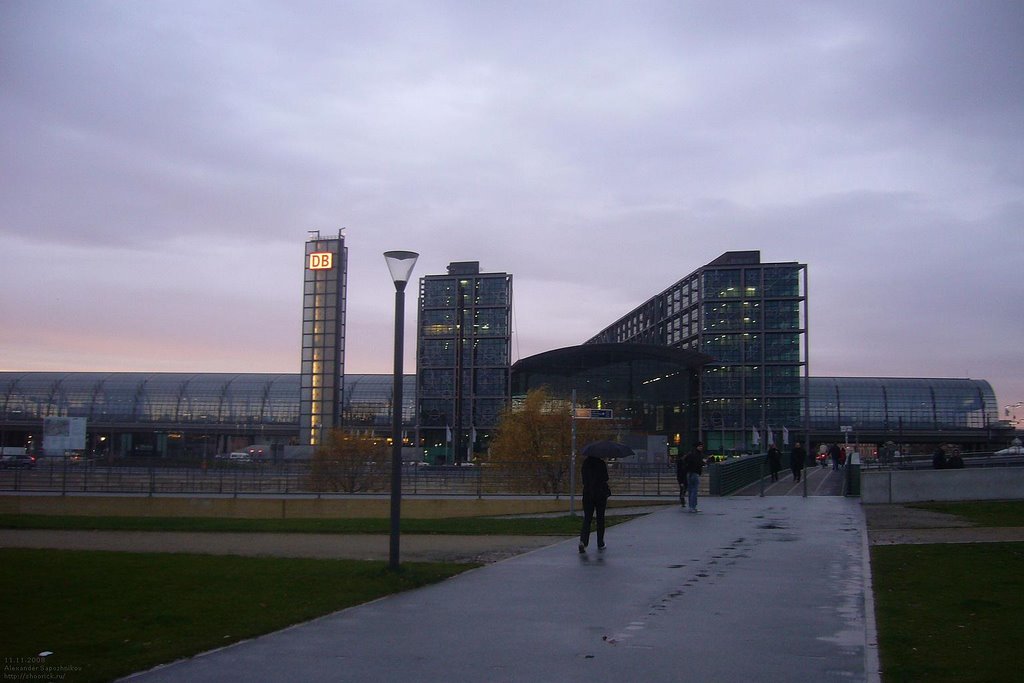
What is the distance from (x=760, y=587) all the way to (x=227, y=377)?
99.0 metres

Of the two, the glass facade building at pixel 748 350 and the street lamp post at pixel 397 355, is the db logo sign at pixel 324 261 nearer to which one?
the glass facade building at pixel 748 350

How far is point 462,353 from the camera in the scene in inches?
3209

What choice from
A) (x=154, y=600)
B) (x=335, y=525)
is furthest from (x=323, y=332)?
(x=154, y=600)

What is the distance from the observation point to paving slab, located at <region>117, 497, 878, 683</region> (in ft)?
23.6

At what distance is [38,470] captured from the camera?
1419 inches

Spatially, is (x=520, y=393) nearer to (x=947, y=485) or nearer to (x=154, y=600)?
(x=947, y=485)

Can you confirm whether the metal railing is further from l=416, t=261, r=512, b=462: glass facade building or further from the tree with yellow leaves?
l=416, t=261, r=512, b=462: glass facade building

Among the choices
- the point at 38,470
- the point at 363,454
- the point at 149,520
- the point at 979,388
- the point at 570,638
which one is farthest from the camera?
the point at 979,388

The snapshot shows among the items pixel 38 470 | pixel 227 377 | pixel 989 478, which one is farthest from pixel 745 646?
pixel 227 377

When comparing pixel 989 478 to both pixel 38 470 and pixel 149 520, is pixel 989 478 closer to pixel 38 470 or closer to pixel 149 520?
pixel 149 520

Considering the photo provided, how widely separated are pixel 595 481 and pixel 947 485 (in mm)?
16636

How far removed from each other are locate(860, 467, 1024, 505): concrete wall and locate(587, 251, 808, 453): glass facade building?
5585 centimetres

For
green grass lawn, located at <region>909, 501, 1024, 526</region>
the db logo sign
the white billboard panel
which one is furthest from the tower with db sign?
green grass lawn, located at <region>909, 501, 1024, 526</region>

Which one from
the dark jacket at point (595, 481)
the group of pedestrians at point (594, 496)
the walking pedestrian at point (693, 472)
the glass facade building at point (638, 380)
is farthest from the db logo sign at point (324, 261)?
the dark jacket at point (595, 481)
